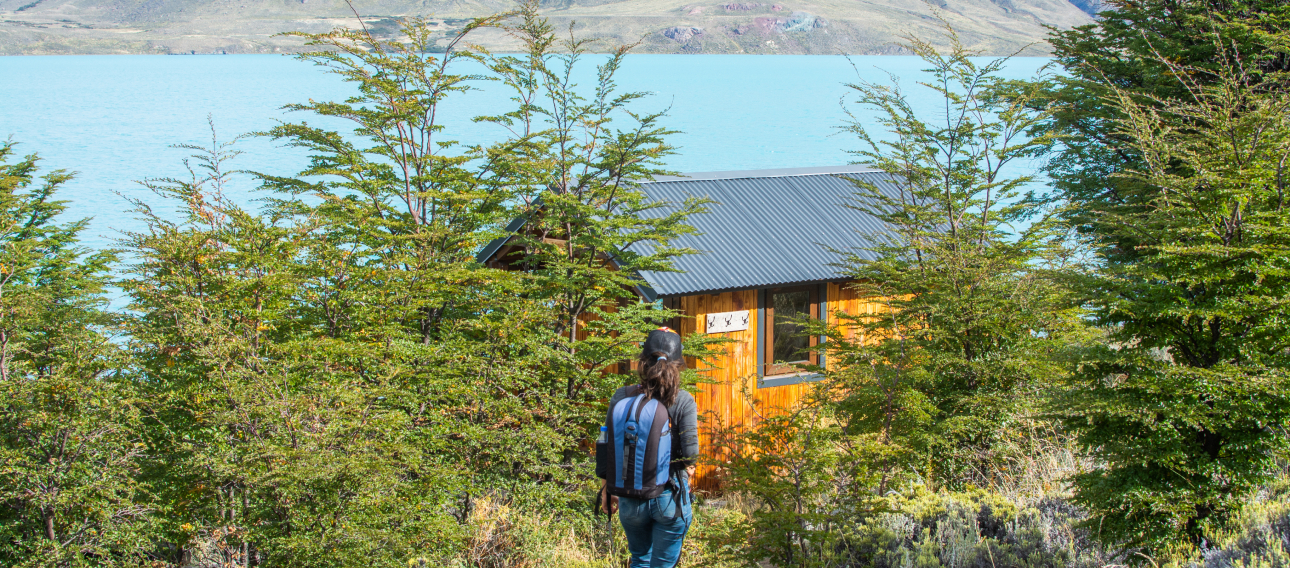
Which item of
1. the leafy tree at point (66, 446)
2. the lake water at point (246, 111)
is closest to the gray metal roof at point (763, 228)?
the lake water at point (246, 111)

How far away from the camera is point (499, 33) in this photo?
90.6 meters

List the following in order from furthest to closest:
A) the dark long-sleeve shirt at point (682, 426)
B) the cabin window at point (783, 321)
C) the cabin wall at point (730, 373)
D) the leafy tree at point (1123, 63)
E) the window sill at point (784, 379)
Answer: the leafy tree at point (1123, 63) → the cabin window at point (783, 321) → the window sill at point (784, 379) → the cabin wall at point (730, 373) → the dark long-sleeve shirt at point (682, 426)

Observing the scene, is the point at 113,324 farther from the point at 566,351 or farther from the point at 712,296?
the point at 712,296

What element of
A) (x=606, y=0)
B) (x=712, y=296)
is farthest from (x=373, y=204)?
(x=606, y=0)

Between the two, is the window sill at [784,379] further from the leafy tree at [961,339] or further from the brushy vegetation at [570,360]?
the leafy tree at [961,339]

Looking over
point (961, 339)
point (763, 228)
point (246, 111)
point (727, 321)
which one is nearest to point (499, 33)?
point (246, 111)

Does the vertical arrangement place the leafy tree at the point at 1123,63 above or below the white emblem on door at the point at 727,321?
above

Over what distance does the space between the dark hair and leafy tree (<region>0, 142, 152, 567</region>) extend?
505cm

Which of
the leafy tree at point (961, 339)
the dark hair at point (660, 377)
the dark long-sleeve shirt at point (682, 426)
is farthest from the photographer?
the leafy tree at point (961, 339)

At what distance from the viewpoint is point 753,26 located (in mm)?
90125

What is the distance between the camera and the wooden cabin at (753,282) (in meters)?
11.8

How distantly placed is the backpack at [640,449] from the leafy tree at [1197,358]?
2764mm

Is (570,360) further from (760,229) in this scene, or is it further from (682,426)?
(760,229)

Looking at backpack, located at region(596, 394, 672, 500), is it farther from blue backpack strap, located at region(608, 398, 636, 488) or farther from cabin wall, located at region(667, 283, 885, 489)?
cabin wall, located at region(667, 283, 885, 489)
